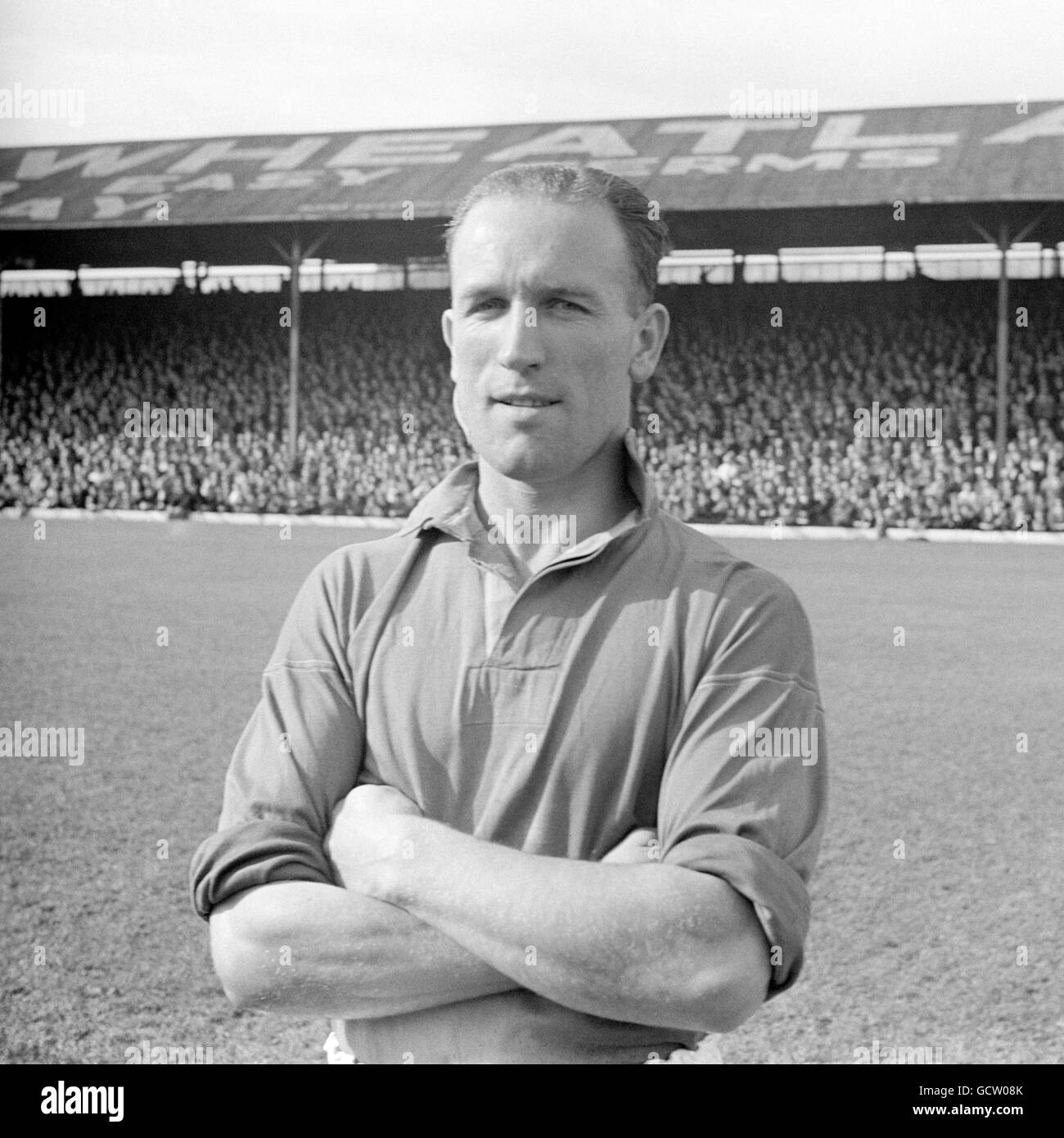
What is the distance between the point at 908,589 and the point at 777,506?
628cm

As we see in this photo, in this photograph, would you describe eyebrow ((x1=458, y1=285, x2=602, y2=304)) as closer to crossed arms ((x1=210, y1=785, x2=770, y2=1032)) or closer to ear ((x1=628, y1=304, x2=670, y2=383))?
ear ((x1=628, y1=304, x2=670, y2=383))

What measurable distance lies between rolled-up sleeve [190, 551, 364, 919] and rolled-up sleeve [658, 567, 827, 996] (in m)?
0.32

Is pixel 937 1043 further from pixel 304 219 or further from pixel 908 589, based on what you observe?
pixel 304 219

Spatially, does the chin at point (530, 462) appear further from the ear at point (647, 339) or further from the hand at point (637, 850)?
the hand at point (637, 850)

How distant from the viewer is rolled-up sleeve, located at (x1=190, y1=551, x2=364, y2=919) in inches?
55.1

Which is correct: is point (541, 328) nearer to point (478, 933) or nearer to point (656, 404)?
point (478, 933)

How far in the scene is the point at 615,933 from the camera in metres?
1.30

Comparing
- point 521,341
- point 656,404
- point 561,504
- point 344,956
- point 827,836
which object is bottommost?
point 827,836

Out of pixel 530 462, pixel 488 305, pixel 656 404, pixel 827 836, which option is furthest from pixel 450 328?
pixel 656 404

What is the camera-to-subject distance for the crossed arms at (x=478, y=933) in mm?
1300

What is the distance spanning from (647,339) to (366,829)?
0.55 meters

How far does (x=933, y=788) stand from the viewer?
5848 millimetres
